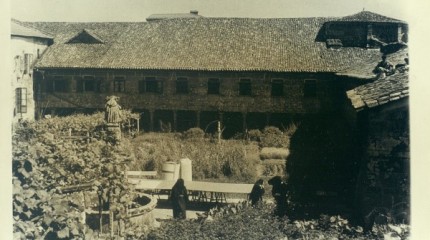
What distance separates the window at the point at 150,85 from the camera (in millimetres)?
21656

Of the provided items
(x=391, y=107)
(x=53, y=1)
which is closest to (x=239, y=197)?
(x=391, y=107)

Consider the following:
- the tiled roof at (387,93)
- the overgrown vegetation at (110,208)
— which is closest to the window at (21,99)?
the overgrown vegetation at (110,208)

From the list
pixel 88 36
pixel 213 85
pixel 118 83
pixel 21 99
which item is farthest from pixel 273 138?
pixel 21 99

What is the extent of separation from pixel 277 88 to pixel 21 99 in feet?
43.7

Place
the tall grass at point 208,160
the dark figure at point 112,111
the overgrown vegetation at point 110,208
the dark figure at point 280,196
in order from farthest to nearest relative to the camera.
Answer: the tall grass at point 208,160, the dark figure at point 112,111, the dark figure at point 280,196, the overgrown vegetation at point 110,208

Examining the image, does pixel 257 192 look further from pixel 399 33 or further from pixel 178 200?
pixel 399 33

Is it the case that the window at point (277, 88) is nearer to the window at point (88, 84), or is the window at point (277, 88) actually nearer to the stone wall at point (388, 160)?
the window at point (88, 84)

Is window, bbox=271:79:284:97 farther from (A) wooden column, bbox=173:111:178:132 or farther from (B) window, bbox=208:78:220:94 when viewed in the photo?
(A) wooden column, bbox=173:111:178:132

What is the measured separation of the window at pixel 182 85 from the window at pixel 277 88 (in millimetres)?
4654

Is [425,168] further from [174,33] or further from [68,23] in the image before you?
[68,23]

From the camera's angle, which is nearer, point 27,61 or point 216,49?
point 216,49

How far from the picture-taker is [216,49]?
2106 centimetres

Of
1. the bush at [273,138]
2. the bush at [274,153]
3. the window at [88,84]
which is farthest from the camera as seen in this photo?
the window at [88,84]

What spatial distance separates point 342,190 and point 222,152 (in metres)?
5.28
